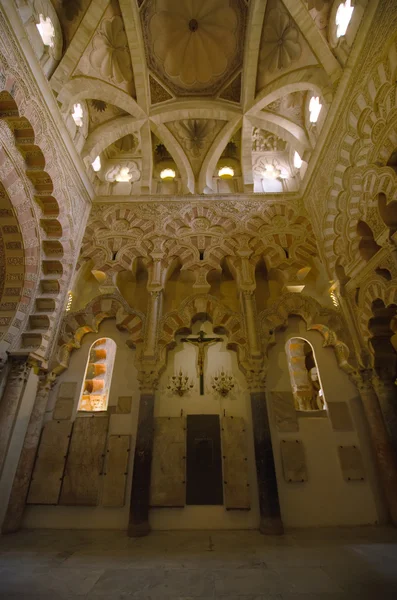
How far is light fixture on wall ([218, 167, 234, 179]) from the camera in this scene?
32.2 ft

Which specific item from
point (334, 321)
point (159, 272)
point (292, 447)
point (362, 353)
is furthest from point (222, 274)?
point (292, 447)

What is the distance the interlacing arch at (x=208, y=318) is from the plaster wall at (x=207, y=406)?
340mm

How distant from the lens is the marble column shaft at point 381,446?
562cm

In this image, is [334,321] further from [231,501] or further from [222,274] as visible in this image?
[231,501]

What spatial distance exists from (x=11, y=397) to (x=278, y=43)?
10640 mm

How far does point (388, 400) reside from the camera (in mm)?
6125

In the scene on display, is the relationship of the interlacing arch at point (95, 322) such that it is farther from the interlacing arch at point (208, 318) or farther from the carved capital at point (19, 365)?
the carved capital at point (19, 365)

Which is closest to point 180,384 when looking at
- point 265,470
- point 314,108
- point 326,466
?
point 265,470

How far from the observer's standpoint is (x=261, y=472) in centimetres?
586

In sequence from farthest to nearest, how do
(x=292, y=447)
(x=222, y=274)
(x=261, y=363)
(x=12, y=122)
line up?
(x=222, y=274)
(x=261, y=363)
(x=292, y=447)
(x=12, y=122)

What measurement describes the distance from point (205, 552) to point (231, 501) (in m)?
1.57

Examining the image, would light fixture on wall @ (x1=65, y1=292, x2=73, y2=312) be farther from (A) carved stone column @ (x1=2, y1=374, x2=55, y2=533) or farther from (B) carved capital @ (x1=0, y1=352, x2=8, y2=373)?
(B) carved capital @ (x1=0, y1=352, x2=8, y2=373)

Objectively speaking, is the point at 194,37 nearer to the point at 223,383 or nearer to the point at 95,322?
the point at 95,322

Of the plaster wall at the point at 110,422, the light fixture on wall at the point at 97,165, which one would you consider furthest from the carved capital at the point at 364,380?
the light fixture on wall at the point at 97,165
